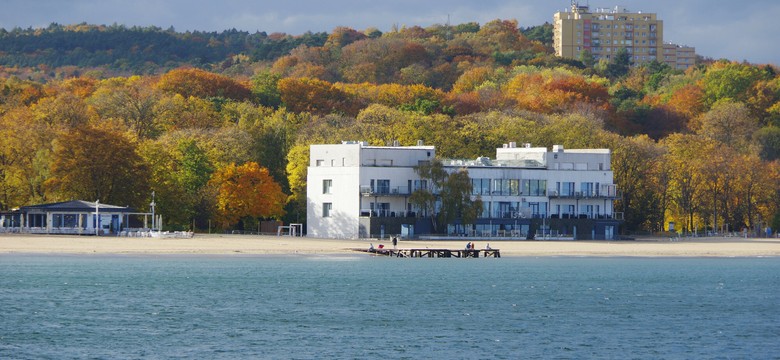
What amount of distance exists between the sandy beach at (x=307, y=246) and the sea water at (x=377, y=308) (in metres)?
1.32

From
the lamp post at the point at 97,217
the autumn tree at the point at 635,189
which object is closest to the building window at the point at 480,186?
the autumn tree at the point at 635,189

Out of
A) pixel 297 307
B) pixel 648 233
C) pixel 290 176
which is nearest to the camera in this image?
pixel 297 307

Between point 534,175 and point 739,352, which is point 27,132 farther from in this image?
point 739,352

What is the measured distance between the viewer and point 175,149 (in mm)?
113750

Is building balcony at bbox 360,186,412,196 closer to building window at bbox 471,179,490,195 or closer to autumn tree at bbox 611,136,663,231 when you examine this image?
building window at bbox 471,179,490,195

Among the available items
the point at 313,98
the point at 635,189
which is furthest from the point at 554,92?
the point at 635,189

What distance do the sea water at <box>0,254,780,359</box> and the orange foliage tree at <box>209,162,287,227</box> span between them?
57.0 feet

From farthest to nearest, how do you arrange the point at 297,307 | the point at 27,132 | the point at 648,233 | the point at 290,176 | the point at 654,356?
1. the point at 648,233
2. the point at 290,176
3. the point at 27,132
4. the point at 297,307
5. the point at 654,356

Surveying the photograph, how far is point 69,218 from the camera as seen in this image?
4026 inches

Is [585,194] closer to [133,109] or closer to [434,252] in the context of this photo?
[434,252]

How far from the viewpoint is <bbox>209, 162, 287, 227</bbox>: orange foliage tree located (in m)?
110

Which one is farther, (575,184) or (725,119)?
(725,119)

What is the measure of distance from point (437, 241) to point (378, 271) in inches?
985

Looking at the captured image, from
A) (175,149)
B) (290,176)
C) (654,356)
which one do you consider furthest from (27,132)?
(654,356)
